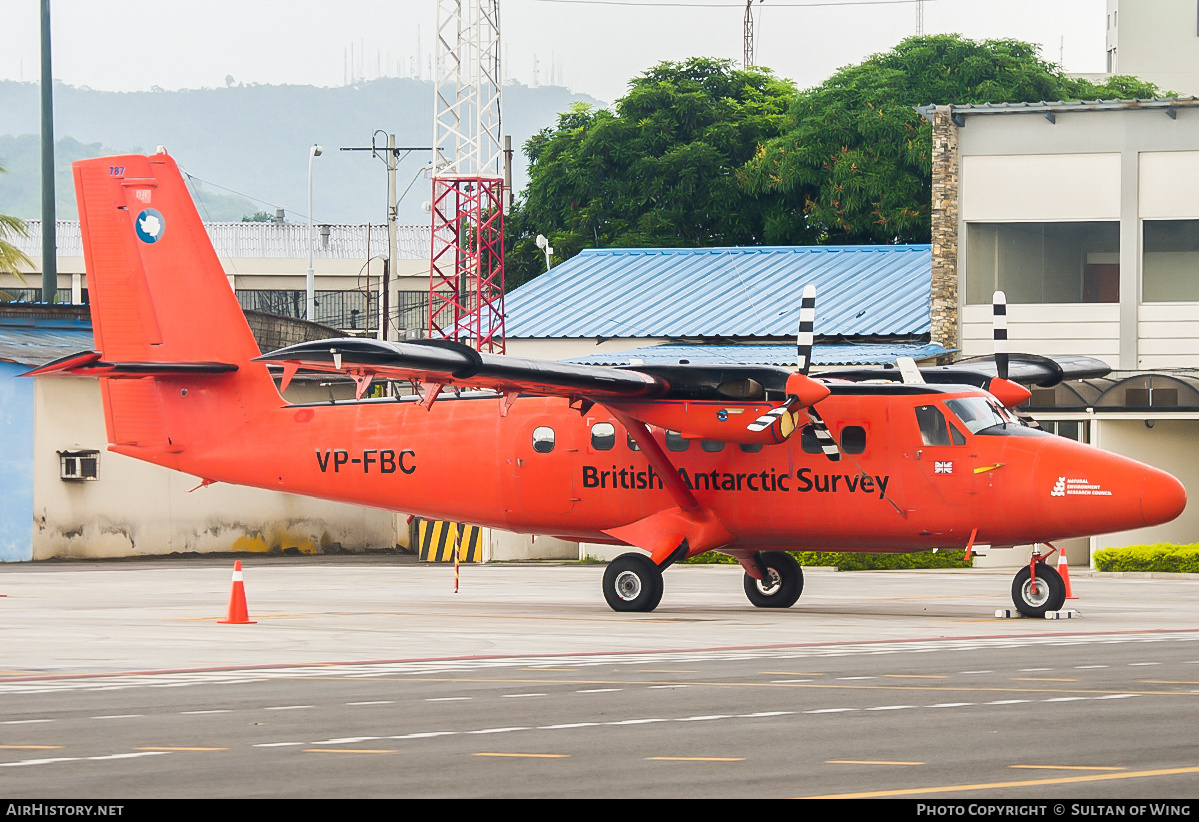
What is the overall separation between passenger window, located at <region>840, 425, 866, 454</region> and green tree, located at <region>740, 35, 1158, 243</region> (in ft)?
101

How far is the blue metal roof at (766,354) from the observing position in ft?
126

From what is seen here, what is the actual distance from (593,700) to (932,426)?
10.8 metres

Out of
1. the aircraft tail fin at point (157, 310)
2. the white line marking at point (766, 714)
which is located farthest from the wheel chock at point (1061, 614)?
the aircraft tail fin at point (157, 310)

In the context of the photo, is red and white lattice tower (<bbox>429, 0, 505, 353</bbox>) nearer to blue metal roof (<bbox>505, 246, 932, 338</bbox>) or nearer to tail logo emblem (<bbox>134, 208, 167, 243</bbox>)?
blue metal roof (<bbox>505, 246, 932, 338</bbox>)

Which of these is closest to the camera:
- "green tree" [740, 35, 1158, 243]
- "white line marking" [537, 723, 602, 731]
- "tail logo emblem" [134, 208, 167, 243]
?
"white line marking" [537, 723, 602, 731]

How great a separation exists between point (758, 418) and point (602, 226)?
38173mm

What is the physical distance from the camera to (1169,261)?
3809 cm

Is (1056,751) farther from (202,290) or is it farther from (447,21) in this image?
(447,21)

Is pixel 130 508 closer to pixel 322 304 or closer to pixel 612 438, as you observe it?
pixel 612 438

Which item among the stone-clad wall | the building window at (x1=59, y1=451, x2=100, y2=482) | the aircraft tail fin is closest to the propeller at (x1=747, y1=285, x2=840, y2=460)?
the aircraft tail fin

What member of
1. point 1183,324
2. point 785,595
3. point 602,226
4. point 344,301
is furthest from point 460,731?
point 344,301

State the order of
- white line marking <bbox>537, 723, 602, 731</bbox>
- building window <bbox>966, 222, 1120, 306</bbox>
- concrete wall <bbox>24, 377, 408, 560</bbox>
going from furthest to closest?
concrete wall <bbox>24, 377, 408, 560</bbox>
building window <bbox>966, 222, 1120, 306</bbox>
white line marking <bbox>537, 723, 602, 731</bbox>

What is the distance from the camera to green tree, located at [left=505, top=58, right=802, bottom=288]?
192ft

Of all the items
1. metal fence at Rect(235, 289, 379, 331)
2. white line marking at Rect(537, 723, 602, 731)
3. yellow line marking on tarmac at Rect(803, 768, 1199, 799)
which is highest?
metal fence at Rect(235, 289, 379, 331)
